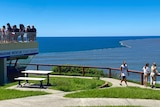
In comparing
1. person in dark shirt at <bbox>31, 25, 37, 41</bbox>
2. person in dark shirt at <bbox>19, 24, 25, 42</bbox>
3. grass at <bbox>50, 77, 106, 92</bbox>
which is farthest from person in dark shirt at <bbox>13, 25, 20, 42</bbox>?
grass at <bbox>50, 77, 106, 92</bbox>

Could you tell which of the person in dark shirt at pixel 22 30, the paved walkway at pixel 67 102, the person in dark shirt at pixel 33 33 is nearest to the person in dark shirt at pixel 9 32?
the person in dark shirt at pixel 22 30

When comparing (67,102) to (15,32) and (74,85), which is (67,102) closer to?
(74,85)

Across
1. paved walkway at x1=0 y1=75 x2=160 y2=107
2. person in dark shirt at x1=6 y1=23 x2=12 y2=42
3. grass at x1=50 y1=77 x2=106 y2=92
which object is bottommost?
grass at x1=50 y1=77 x2=106 y2=92

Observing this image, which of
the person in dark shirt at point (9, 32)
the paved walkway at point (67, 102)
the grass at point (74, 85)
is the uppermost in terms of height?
the person in dark shirt at point (9, 32)

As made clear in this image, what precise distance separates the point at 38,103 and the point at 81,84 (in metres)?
8.26

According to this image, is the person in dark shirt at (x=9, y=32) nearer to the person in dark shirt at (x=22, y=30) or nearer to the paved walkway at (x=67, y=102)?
the person in dark shirt at (x=22, y=30)

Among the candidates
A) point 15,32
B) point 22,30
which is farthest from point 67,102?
point 22,30

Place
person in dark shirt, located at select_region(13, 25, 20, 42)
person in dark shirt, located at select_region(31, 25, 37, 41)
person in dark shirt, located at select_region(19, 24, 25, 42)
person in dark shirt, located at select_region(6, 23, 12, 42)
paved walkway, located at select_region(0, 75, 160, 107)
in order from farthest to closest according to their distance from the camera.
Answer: person in dark shirt, located at select_region(31, 25, 37, 41) < person in dark shirt, located at select_region(19, 24, 25, 42) < person in dark shirt, located at select_region(13, 25, 20, 42) < person in dark shirt, located at select_region(6, 23, 12, 42) < paved walkway, located at select_region(0, 75, 160, 107)

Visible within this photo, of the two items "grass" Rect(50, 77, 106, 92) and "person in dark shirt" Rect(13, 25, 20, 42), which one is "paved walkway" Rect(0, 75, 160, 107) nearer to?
"grass" Rect(50, 77, 106, 92)

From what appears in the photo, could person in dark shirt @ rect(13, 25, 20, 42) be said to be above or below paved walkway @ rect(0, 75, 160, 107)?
above

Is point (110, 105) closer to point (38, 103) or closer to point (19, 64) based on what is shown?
point (38, 103)

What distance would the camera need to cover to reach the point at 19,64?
1094 inches

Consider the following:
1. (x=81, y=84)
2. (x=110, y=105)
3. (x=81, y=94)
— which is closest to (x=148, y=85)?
(x=81, y=84)

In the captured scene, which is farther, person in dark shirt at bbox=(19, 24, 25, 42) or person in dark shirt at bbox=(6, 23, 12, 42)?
person in dark shirt at bbox=(19, 24, 25, 42)
